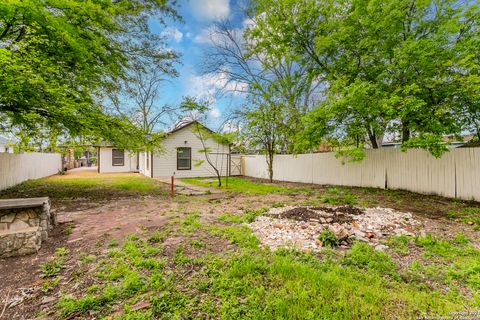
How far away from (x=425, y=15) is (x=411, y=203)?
6293 millimetres

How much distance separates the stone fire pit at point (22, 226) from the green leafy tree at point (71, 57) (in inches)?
114

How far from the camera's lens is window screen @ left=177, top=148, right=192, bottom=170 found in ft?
48.3

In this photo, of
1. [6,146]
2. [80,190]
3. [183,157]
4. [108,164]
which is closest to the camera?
[80,190]

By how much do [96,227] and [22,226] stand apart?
3.80 feet

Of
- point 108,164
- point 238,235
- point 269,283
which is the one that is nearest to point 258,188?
point 238,235

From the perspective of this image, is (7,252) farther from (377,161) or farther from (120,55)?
(377,161)

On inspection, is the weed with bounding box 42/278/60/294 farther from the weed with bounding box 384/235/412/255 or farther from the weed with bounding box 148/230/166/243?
the weed with bounding box 384/235/412/255

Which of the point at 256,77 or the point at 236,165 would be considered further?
the point at 236,165

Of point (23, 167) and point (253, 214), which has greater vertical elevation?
point (23, 167)

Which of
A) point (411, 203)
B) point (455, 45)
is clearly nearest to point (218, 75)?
point (455, 45)

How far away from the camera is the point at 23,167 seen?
1101 cm

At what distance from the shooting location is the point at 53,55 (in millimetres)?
6312

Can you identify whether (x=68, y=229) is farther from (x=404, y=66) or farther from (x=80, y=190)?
(x=404, y=66)

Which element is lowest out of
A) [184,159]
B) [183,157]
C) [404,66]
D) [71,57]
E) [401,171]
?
[401,171]
